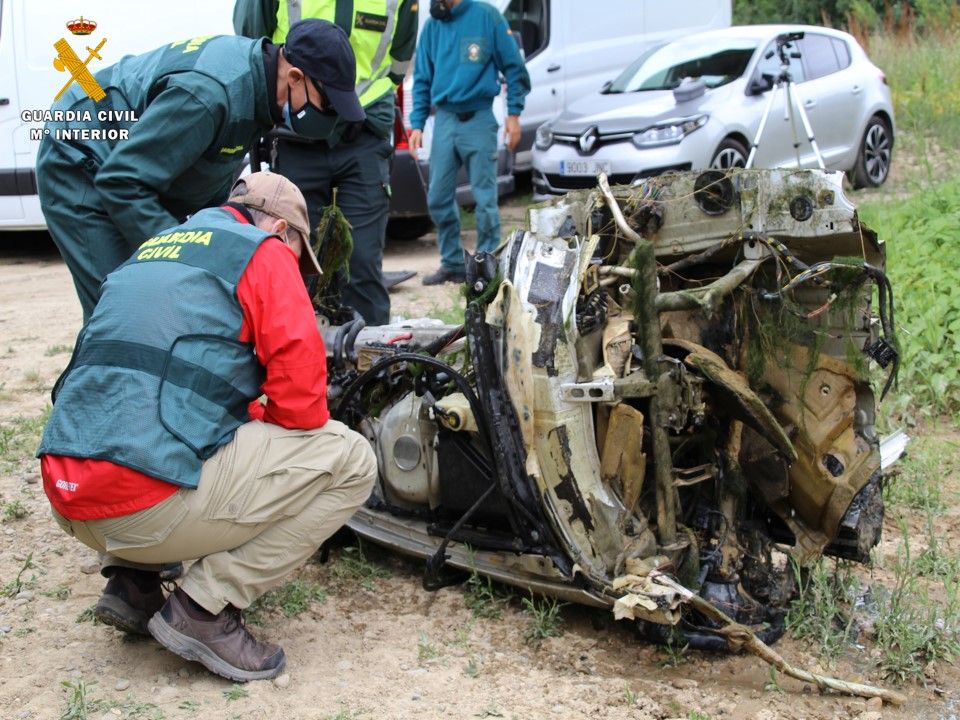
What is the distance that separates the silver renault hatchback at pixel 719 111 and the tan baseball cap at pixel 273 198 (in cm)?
612

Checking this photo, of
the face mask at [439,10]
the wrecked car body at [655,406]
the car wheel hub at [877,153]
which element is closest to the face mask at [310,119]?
the wrecked car body at [655,406]

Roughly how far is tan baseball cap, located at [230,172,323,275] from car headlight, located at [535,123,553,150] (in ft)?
22.3

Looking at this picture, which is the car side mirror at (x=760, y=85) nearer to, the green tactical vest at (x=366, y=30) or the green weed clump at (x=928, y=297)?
the green weed clump at (x=928, y=297)

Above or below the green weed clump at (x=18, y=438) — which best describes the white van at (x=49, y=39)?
above

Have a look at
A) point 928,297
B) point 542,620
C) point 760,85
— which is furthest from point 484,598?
point 760,85

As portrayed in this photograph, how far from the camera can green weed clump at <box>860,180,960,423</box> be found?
5785mm

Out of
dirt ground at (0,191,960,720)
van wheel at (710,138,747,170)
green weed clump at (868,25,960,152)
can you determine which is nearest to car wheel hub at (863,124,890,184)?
green weed clump at (868,25,960,152)

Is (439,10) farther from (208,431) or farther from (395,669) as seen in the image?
(395,669)

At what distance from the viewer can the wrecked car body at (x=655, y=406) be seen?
335 centimetres

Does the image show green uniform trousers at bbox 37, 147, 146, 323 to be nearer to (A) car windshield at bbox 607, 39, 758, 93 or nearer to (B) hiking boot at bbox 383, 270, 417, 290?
(B) hiking boot at bbox 383, 270, 417, 290

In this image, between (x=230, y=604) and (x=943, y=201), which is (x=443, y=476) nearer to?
(x=230, y=604)

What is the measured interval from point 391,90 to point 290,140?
615 mm

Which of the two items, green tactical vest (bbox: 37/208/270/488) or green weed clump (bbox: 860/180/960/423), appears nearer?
green tactical vest (bbox: 37/208/270/488)

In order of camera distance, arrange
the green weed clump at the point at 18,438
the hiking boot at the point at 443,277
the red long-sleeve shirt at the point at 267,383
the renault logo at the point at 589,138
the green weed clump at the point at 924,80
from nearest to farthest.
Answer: the red long-sleeve shirt at the point at 267,383 < the green weed clump at the point at 18,438 < the hiking boot at the point at 443,277 < the renault logo at the point at 589,138 < the green weed clump at the point at 924,80
